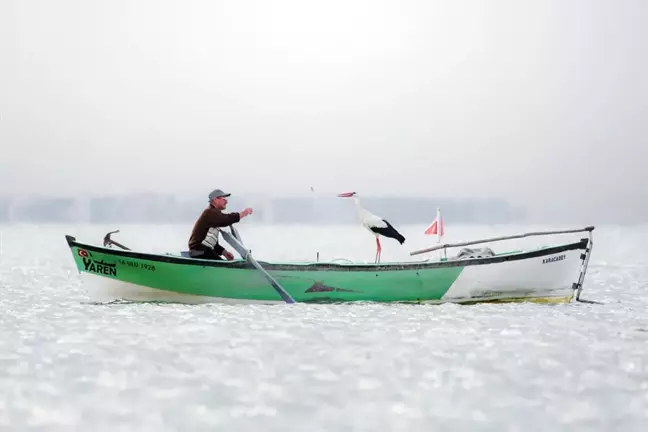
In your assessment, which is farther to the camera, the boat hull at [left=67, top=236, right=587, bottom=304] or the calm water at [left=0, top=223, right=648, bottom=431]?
the boat hull at [left=67, top=236, right=587, bottom=304]

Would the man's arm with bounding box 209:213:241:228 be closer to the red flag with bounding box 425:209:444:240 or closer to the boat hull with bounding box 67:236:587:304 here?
the boat hull with bounding box 67:236:587:304

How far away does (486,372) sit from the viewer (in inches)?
383

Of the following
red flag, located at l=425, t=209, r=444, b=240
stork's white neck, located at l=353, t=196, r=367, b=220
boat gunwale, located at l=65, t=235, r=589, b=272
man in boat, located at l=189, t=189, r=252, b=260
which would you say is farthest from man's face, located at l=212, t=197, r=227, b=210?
red flag, located at l=425, t=209, r=444, b=240

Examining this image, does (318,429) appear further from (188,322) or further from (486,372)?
(188,322)

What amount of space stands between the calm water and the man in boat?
1113mm

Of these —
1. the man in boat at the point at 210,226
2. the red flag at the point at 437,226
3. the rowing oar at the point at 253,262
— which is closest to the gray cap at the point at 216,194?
the man in boat at the point at 210,226

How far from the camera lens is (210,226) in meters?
14.8

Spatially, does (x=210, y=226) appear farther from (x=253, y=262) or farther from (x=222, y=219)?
(x=253, y=262)

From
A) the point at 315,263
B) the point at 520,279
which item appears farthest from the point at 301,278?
the point at 520,279

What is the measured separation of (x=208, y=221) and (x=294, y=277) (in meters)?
1.90

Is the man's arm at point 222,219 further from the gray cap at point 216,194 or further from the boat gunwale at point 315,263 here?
the boat gunwale at point 315,263

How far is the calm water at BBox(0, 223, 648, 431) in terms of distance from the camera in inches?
301

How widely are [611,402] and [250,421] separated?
3.65 metres

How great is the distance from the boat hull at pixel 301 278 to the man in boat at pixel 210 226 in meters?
0.31
